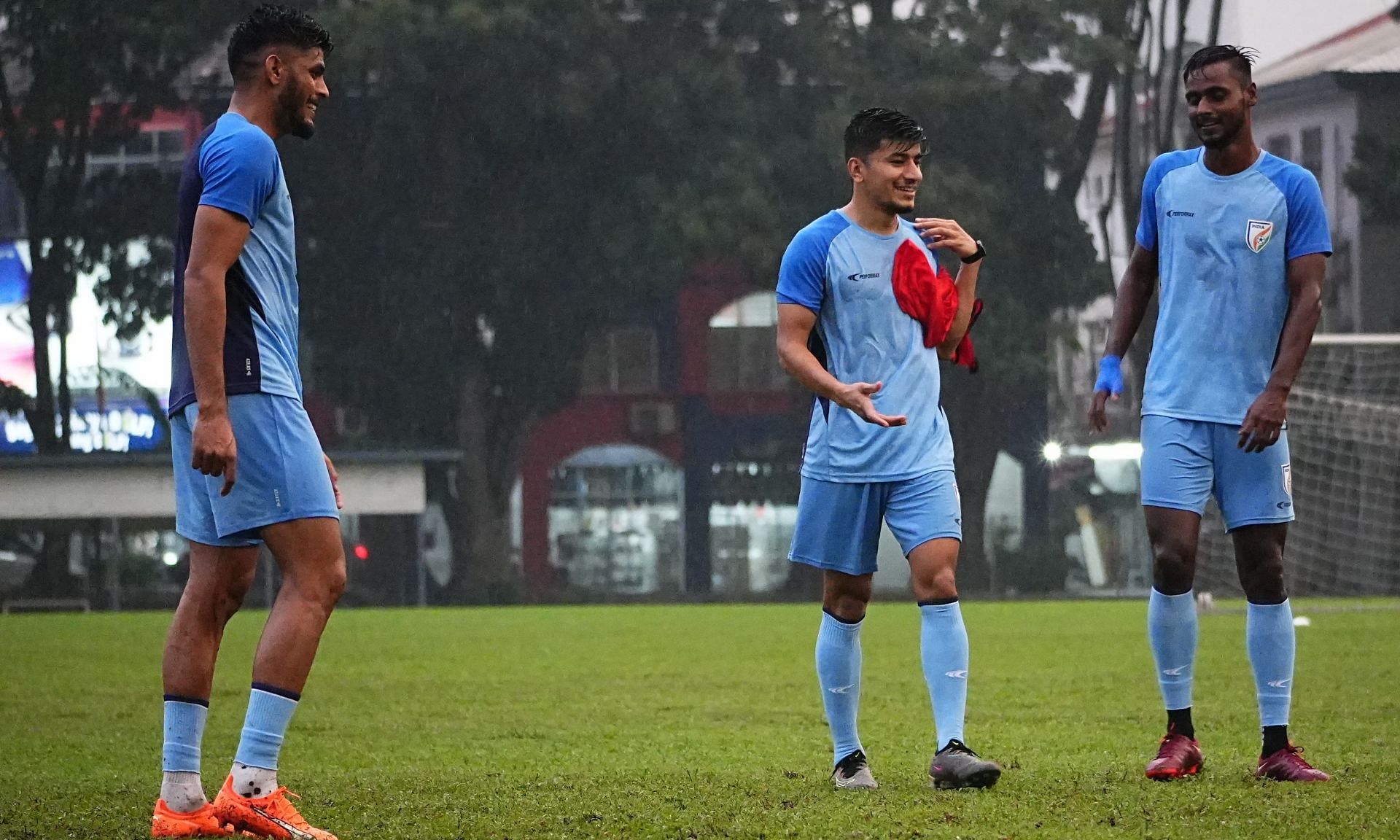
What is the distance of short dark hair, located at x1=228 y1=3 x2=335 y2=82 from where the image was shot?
520cm

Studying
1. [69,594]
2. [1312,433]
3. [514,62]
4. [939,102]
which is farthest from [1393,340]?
[69,594]

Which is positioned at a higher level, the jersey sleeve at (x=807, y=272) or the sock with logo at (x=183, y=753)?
the jersey sleeve at (x=807, y=272)

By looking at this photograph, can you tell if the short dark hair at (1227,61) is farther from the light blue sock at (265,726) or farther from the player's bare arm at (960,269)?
the light blue sock at (265,726)


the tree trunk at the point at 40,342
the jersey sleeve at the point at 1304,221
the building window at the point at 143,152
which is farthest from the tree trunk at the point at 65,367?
the jersey sleeve at the point at 1304,221

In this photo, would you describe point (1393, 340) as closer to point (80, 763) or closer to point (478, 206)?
point (80, 763)

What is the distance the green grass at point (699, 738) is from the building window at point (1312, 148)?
2089 centimetres

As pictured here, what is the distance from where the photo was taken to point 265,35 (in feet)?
17.1

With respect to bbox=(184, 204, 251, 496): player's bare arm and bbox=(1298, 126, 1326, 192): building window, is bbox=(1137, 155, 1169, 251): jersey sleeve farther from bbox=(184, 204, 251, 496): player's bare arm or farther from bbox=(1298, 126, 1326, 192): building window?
bbox=(1298, 126, 1326, 192): building window

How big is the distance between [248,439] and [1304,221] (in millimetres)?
3328

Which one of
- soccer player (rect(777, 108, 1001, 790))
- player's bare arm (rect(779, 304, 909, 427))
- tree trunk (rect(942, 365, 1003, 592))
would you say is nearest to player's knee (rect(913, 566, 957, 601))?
soccer player (rect(777, 108, 1001, 790))

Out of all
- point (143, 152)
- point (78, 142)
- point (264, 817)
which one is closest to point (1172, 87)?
point (143, 152)

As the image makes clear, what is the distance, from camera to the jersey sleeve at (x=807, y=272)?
6211 millimetres

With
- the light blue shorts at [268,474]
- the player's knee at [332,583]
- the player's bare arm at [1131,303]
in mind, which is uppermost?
the player's bare arm at [1131,303]

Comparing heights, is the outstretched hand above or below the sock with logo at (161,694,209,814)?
above
